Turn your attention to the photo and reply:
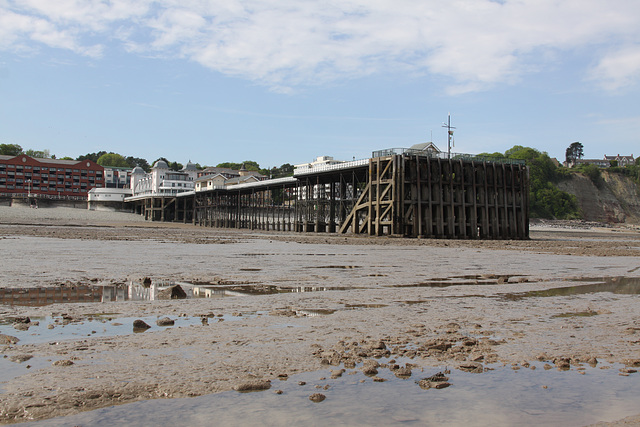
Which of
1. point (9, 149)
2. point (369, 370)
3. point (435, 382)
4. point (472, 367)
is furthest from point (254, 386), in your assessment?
point (9, 149)

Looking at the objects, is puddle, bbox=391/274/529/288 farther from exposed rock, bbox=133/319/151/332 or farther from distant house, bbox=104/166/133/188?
distant house, bbox=104/166/133/188

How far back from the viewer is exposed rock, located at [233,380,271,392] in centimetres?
402

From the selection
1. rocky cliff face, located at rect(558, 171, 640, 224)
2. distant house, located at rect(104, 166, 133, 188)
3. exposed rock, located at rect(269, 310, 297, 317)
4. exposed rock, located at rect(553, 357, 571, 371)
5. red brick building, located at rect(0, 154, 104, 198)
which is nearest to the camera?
exposed rock, located at rect(553, 357, 571, 371)

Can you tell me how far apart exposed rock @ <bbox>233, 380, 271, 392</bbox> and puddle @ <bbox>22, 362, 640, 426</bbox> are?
7 centimetres

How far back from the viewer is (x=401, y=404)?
12.5ft

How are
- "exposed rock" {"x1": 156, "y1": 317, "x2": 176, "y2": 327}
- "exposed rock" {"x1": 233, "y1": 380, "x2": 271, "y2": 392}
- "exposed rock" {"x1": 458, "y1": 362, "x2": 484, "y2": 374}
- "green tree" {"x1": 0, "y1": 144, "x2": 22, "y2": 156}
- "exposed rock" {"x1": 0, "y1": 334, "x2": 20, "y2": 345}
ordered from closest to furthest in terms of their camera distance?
"exposed rock" {"x1": 233, "y1": 380, "x2": 271, "y2": 392}
"exposed rock" {"x1": 458, "y1": 362, "x2": 484, "y2": 374}
"exposed rock" {"x1": 0, "y1": 334, "x2": 20, "y2": 345}
"exposed rock" {"x1": 156, "y1": 317, "x2": 176, "y2": 327}
"green tree" {"x1": 0, "y1": 144, "x2": 22, "y2": 156}

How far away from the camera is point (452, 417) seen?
11.7 ft

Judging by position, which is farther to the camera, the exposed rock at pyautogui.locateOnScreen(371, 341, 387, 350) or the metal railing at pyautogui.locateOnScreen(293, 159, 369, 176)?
the metal railing at pyautogui.locateOnScreen(293, 159, 369, 176)

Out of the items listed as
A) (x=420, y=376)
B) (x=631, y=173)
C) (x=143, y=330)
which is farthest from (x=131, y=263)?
(x=631, y=173)

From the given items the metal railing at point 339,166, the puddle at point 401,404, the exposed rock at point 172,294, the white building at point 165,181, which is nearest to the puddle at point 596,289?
the puddle at point 401,404

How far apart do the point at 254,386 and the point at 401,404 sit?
119 cm

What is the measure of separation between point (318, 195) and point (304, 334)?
181 feet

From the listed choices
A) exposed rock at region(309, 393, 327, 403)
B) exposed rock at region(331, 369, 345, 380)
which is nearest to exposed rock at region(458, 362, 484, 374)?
exposed rock at region(331, 369, 345, 380)

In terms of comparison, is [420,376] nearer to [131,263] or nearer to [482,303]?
[482,303]
